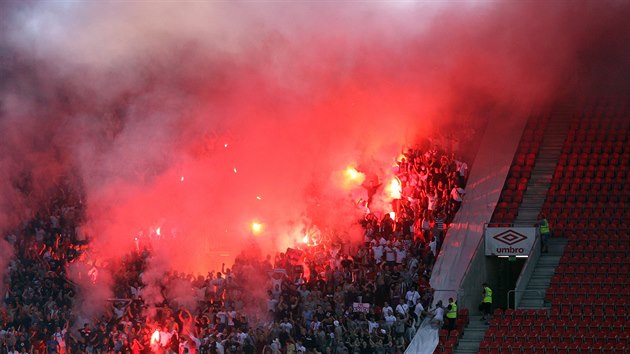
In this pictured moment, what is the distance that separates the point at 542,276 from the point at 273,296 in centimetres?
477

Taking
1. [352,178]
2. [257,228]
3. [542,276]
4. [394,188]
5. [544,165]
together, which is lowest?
[542,276]

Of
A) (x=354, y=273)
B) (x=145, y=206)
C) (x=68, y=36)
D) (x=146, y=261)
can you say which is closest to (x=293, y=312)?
(x=354, y=273)

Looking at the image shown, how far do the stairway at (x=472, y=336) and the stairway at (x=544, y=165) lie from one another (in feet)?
9.57

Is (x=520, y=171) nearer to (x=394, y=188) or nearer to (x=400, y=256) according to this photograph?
(x=394, y=188)

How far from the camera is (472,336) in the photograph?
23891 millimetres

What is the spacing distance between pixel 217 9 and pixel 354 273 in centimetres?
690

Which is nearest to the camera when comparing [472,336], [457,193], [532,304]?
[472,336]

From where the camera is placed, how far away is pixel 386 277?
24859 millimetres

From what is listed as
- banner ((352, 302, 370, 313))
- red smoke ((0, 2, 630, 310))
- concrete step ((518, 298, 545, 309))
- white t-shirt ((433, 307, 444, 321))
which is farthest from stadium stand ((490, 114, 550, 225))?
banner ((352, 302, 370, 313))

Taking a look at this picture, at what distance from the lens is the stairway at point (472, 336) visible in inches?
925

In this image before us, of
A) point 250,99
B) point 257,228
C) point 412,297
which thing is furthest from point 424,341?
point 250,99

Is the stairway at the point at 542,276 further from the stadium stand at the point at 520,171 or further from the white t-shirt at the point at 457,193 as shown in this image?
the white t-shirt at the point at 457,193

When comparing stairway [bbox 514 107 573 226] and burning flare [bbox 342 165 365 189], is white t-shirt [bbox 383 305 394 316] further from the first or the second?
burning flare [bbox 342 165 365 189]

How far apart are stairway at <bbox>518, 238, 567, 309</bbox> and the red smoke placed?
3.78m
